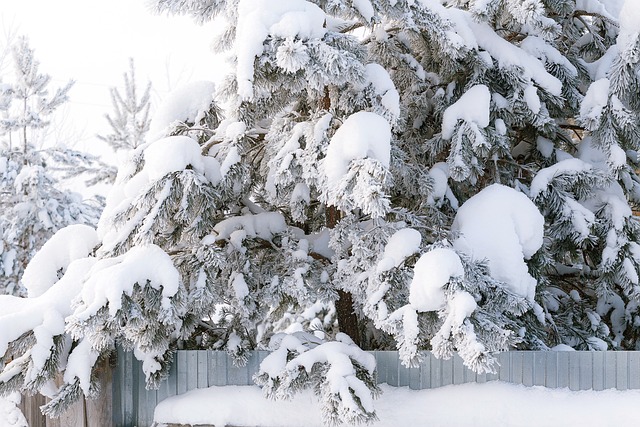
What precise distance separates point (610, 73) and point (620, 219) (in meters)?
1.01

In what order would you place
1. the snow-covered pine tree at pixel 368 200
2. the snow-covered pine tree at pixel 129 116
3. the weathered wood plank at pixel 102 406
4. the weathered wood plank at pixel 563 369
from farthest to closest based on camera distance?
the snow-covered pine tree at pixel 129 116
the weathered wood plank at pixel 102 406
the weathered wood plank at pixel 563 369
the snow-covered pine tree at pixel 368 200

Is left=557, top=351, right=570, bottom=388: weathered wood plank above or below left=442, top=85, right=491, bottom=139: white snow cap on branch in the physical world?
below

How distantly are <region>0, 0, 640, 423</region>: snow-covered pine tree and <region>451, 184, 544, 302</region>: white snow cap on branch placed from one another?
13 mm

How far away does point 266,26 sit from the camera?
3.98 metres

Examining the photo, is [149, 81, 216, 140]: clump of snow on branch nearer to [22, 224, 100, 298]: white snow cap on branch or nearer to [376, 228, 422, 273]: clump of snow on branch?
[22, 224, 100, 298]: white snow cap on branch

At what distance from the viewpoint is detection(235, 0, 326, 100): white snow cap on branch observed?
393 cm

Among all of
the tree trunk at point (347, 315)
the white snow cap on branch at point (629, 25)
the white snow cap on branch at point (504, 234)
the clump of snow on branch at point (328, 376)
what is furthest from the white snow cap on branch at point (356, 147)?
the white snow cap on branch at point (629, 25)

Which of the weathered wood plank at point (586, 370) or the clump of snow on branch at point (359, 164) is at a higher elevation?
the clump of snow on branch at point (359, 164)

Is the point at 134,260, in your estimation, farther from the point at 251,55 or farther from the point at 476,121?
the point at 476,121

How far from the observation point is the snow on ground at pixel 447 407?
397 centimetres

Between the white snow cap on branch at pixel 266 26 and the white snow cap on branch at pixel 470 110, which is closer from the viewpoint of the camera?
the white snow cap on branch at pixel 266 26

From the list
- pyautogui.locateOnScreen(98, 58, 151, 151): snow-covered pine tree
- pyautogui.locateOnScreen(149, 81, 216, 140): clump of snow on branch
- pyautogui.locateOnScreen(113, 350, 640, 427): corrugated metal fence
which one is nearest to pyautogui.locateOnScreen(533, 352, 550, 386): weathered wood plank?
pyautogui.locateOnScreen(113, 350, 640, 427): corrugated metal fence

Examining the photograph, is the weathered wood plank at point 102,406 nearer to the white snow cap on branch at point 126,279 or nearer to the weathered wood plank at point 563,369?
the white snow cap on branch at point 126,279

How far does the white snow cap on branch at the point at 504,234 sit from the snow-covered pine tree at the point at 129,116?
9.43 metres
